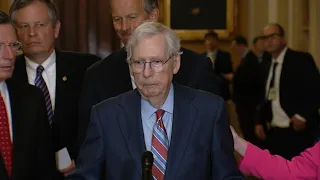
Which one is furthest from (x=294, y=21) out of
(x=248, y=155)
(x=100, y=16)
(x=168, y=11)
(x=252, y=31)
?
(x=248, y=155)

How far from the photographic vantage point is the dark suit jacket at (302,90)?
5984mm

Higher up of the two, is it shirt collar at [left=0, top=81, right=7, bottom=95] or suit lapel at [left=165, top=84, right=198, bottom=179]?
shirt collar at [left=0, top=81, right=7, bottom=95]

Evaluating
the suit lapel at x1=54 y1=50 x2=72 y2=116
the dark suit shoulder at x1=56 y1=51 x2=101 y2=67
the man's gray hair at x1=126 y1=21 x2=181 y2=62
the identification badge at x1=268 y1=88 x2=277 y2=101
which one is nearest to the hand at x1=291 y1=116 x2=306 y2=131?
the identification badge at x1=268 y1=88 x2=277 y2=101

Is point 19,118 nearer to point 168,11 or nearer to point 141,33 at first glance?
point 141,33

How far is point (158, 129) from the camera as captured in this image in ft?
7.27

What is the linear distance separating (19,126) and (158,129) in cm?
73

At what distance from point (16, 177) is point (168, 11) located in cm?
866

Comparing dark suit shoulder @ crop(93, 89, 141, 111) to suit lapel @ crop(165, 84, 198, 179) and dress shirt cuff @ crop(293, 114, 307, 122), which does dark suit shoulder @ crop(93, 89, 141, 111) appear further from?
dress shirt cuff @ crop(293, 114, 307, 122)

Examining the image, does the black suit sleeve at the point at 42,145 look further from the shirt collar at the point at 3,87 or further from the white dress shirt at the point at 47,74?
the white dress shirt at the point at 47,74

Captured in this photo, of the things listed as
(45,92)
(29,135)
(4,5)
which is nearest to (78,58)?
(45,92)

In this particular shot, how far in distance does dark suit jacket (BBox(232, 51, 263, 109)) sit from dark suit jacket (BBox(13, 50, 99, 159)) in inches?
181

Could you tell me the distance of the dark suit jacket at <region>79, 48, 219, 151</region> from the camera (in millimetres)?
2789

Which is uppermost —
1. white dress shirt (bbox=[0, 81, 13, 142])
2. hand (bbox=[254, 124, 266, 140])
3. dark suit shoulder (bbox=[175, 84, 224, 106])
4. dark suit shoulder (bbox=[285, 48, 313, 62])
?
dark suit shoulder (bbox=[175, 84, 224, 106])

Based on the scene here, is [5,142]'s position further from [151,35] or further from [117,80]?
[151,35]
